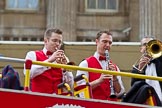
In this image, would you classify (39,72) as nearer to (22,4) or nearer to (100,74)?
(100,74)

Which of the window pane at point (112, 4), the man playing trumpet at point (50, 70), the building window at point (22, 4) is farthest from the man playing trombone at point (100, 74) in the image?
the window pane at point (112, 4)

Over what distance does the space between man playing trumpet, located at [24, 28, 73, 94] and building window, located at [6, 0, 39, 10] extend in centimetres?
1945

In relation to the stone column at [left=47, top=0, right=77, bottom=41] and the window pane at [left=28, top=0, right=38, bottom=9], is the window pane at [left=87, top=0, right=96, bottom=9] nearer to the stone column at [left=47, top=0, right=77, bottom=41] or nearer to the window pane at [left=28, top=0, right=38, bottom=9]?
the stone column at [left=47, top=0, right=77, bottom=41]

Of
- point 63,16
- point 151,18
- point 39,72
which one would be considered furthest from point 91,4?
point 39,72

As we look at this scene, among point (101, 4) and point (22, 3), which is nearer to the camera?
point (22, 3)

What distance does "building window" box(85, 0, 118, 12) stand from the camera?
26203 mm

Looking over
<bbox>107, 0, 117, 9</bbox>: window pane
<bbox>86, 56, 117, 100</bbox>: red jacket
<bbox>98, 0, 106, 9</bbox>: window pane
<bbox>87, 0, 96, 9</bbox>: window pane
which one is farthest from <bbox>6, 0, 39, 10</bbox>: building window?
<bbox>86, 56, 117, 100</bbox>: red jacket

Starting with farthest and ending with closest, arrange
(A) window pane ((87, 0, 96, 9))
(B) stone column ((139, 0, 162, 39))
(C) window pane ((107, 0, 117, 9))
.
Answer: (C) window pane ((107, 0, 117, 9)) → (A) window pane ((87, 0, 96, 9)) → (B) stone column ((139, 0, 162, 39))

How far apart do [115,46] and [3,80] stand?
15.3 ft

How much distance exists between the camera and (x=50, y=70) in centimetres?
649

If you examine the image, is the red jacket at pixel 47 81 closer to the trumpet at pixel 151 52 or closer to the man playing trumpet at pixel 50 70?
the man playing trumpet at pixel 50 70

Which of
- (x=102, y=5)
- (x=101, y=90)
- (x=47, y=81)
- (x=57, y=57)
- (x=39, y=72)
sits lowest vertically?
(x=101, y=90)

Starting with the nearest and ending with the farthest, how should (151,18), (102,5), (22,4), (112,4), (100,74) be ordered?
(100,74)
(151,18)
(22,4)
(102,5)
(112,4)

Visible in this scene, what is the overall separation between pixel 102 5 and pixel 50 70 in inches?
792
